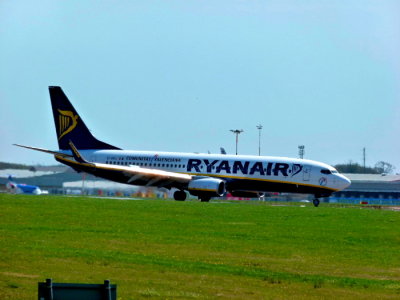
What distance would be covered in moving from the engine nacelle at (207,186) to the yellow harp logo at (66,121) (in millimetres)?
14969

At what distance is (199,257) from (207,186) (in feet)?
143

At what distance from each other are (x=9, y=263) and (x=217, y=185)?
4679 centimetres

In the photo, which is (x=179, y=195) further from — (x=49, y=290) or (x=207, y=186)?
(x=49, y=290)

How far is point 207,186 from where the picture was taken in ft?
225

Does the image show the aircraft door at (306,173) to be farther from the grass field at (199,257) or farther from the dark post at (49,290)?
the dark post at (49,290)

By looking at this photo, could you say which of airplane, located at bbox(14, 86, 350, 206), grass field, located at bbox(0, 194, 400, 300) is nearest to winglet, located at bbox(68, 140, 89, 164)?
airplane, located at bbox(14, 86, 350, 206)

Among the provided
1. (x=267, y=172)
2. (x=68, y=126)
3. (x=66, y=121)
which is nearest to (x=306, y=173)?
(x=267, y=172)

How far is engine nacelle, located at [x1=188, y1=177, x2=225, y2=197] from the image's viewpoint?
6850 centimetres

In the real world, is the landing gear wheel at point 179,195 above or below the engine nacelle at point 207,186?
below

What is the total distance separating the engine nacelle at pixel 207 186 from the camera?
2697 inches

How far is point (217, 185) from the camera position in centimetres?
6844

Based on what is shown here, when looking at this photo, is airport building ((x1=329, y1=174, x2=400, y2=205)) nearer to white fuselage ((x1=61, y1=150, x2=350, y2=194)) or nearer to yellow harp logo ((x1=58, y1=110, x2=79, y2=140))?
yellow harp logo ((x1=58, y1=110, x2=79, y2=140))

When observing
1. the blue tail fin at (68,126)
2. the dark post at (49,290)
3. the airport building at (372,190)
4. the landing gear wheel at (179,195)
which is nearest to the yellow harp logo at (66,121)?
the blue tail fin at (68,126)

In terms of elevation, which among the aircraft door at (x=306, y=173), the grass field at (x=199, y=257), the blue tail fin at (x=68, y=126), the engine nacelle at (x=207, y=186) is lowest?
the grass field at (x=199, y=257)
